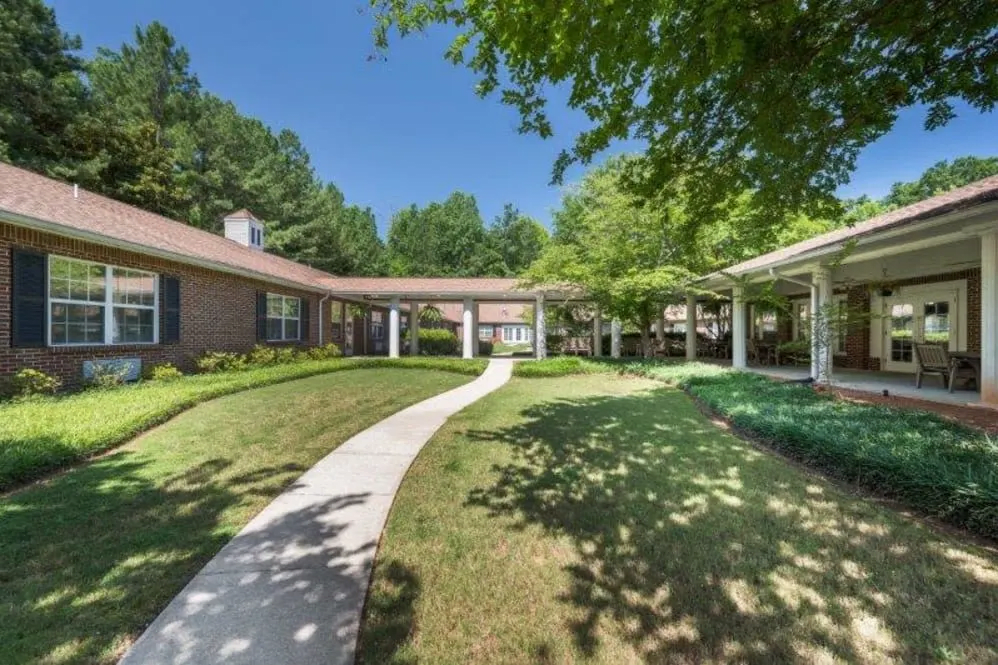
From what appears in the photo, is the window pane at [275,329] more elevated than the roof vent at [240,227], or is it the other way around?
the roof vent at [240,227]

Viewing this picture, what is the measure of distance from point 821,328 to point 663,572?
307 inches

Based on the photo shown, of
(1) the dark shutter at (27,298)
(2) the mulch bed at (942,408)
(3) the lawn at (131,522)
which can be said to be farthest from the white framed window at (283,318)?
(2) the mulch bed at (942,408)

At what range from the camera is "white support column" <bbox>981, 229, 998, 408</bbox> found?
679 cm

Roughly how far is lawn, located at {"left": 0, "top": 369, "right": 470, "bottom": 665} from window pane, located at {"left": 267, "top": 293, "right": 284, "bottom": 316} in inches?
339

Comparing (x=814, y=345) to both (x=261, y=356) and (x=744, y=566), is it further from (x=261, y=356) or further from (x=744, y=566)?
(x=261, y=356)

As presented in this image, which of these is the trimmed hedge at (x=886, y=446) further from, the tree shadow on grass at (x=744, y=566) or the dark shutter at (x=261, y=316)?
the dark shutter at (x=261, y=316)

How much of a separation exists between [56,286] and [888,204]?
4818 centimetres

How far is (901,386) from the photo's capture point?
9.80m

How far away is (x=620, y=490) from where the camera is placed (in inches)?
171

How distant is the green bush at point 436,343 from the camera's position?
27.1 meters

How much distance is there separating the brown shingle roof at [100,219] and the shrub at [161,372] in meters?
2.57

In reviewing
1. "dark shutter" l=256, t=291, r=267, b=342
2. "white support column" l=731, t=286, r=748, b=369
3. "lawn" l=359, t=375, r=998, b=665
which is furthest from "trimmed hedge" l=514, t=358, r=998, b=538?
"dark shutter" l=256, t=291, r=267, b=342

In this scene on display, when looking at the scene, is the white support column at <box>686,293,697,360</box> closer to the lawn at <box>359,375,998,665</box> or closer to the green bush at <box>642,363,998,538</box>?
the green bush at <box>642,363,998,538</box>

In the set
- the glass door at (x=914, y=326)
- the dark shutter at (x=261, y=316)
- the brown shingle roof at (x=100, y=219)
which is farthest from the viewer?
the dark shutter at (x=261, y=316)
